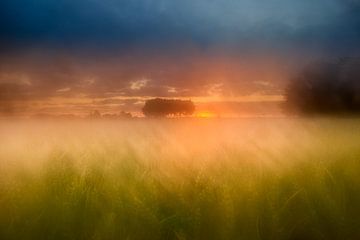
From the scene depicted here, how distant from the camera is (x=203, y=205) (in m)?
2.76

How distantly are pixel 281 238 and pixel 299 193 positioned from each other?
1.33 ft

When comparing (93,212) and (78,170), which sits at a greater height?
(78,170)

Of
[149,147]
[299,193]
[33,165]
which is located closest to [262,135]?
[149,147]

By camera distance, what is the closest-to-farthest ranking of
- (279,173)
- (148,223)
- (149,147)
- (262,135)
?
1. (148,223)
2. (279,173)
3. (149,147)
4. (262,135)

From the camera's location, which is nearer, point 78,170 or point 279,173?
point 78,170

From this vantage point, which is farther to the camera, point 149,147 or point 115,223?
point 149,147

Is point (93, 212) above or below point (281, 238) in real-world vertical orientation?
above

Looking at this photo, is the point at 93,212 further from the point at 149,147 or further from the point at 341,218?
the point at 149,147

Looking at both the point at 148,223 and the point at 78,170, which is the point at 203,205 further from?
the point at 78,170

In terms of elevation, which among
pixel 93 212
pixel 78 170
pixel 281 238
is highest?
pixel 78 170

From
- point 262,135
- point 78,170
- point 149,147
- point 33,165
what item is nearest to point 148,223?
point 78,170

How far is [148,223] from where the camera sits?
9.00ft

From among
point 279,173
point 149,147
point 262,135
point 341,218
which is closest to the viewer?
point 341,218

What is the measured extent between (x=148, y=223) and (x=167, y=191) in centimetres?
48
